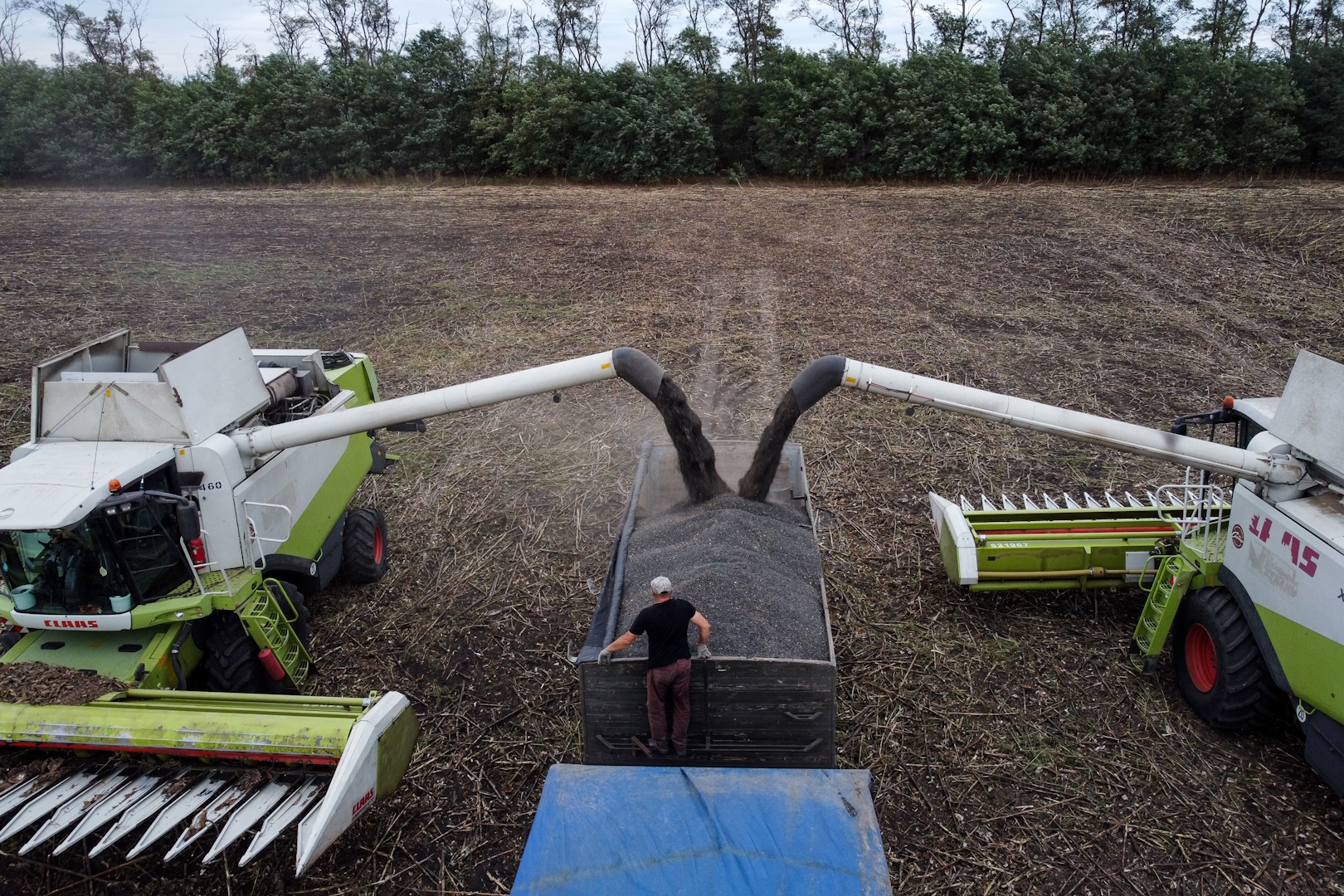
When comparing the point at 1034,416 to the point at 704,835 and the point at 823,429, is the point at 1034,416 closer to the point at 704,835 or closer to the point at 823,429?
the point at 704,835

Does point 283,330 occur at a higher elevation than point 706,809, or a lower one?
higher

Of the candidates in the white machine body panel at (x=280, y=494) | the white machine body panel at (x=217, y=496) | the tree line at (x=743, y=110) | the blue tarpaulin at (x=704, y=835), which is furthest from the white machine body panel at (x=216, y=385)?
the tree line at (x=743, y=110)

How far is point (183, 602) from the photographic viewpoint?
235 inches

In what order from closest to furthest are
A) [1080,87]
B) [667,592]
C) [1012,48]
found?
[667,592]
[1080,87]
[1012,48]

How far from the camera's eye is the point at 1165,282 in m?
16.8

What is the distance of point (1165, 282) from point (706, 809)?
16506mm

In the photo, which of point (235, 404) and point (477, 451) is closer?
point (235, 404)

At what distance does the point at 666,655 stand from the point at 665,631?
0.14 metres

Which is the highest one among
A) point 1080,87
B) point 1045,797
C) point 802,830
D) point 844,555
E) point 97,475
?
point 1080,87

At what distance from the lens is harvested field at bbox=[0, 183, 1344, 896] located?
5609 mm

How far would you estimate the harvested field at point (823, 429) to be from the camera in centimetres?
561

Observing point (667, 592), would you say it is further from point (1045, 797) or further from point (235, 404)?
point (235, 404)

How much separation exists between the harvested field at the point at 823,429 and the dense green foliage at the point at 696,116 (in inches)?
94.6

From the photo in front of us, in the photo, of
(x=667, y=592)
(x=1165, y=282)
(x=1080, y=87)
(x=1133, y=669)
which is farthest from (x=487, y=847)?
(x=1080, y=87)
